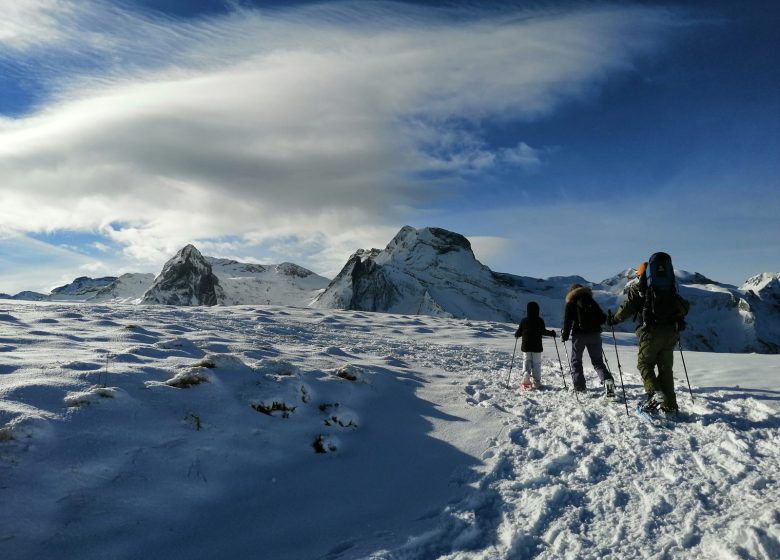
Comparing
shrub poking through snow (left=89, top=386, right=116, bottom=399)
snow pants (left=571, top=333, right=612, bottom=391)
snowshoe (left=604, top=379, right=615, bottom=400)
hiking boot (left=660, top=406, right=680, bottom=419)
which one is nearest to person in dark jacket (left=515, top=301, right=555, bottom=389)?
snow pants (left=571, top=333, right=612, bottom=391)

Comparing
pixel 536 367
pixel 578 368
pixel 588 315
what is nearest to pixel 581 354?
pixel 578 368

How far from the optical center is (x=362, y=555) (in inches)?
201

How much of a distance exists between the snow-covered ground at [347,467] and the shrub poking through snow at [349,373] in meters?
0.29

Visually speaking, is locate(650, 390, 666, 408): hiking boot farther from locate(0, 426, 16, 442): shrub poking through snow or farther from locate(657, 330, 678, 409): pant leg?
locate(0, 426, 16, 442): shrub poking through snow

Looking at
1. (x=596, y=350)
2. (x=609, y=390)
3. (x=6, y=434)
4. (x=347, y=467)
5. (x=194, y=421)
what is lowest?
(x=347, y=467)

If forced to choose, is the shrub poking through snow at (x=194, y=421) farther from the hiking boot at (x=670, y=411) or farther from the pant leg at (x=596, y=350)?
the pant leg at (x=596, y=350)

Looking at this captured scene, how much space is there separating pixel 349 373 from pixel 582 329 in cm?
541

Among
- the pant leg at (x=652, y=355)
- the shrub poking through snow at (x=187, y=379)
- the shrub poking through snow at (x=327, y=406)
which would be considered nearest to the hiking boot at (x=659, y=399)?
the pant leg at (x=652, y=355)

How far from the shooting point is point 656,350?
823 centimetres

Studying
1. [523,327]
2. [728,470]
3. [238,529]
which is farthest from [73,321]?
[728,470]

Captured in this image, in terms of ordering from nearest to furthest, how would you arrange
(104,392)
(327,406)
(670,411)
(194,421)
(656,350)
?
(104,392) → (194,421) → (670,411) → (656,350) → (327,406)

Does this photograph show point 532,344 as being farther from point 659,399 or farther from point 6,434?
point 6,434

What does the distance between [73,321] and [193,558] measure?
13.2 metres

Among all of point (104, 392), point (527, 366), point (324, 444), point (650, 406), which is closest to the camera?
point (104, 392)
